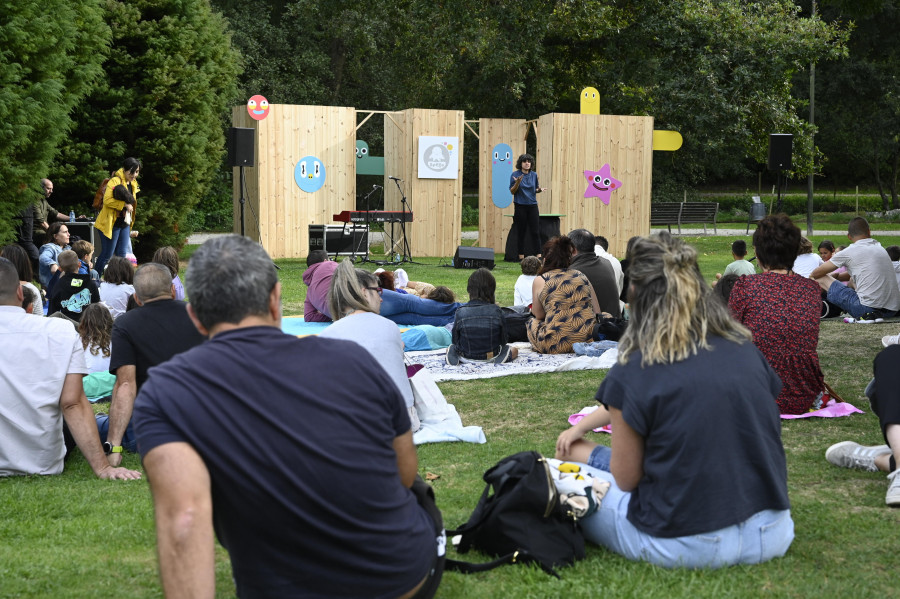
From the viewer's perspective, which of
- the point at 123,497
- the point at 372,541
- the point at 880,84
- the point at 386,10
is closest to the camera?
the point at 372,541

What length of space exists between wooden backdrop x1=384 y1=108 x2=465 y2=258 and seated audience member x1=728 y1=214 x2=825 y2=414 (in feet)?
41.4

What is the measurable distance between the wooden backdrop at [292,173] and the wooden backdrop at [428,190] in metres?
0.98

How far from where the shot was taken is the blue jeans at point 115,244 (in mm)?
12773

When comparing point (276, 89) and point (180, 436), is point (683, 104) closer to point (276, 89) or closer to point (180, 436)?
point (276, 89)

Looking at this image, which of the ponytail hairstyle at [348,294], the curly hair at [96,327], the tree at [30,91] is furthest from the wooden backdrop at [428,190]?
the ponytail hairstyle at [348,294]

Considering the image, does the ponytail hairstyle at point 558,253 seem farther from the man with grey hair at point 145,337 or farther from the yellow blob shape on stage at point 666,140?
the yellow blob shape on stage at point 666,140

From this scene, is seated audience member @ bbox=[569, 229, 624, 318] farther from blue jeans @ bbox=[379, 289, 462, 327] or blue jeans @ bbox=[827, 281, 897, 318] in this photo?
blue jeans @ bbox=[827, 281, 897, 318]

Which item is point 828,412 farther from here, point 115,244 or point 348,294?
point 115,244

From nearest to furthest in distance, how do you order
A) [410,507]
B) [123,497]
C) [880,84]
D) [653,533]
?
[410,507], [653,533], [123,497], [880,84]

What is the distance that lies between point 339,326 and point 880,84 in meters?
38.2

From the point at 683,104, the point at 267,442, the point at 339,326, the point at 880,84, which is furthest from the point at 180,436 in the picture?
the point at 880,84

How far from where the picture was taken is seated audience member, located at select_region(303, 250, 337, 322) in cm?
930

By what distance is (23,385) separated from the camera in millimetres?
4586

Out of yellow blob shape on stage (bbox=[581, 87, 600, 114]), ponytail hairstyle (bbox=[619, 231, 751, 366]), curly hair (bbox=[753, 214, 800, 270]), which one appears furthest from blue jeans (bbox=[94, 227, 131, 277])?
ponytail hairstyle (bbox=[619, 231, 751, 366])
